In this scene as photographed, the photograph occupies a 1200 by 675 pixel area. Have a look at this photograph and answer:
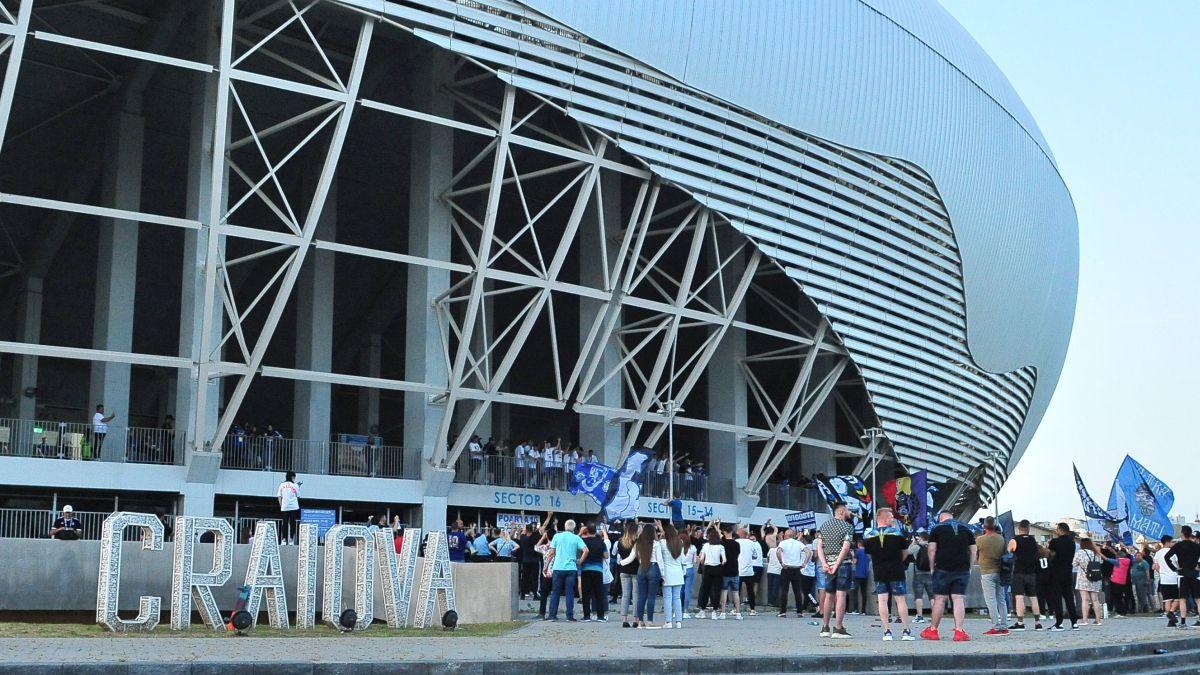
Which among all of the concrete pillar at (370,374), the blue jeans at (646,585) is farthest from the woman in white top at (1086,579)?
the concrete pillar at (370,374)

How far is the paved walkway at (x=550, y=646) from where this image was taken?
1248 cm

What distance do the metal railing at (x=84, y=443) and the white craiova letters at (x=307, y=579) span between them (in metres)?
13.2

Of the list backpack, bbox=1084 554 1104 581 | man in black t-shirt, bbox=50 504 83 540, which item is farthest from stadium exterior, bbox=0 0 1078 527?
backpack, bbox=1084 554 1104 581

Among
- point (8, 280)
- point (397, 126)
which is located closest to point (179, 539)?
point (397, 126)

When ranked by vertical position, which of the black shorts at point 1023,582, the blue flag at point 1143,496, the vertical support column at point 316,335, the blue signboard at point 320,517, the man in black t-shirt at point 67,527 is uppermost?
the vertical support column at point 316,335

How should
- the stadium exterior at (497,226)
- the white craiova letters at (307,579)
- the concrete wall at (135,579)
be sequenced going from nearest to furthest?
the white craiova letters at (307,579)
the concrete wall at (135,579)
the stadium exterior at (497,226)

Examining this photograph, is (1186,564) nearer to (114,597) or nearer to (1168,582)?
(1168,582)

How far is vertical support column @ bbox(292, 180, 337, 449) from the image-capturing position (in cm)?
3553

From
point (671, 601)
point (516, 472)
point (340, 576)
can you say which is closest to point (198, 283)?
point (516, 472)

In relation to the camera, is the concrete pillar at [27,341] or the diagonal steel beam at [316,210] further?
the concrete pillar at [27,341]

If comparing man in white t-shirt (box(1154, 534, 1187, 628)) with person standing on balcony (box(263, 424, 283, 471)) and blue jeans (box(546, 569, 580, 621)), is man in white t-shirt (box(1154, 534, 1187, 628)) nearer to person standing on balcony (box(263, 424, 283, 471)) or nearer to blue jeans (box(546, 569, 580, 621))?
blue jeans (box(546, 569, 580, 621))

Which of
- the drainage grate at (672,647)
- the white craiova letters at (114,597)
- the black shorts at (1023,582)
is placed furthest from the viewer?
the black shorts at (1023,582)

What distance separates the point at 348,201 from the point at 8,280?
12.0 meters

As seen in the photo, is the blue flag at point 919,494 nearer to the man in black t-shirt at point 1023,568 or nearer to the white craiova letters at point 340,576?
the man in black t-shirt at point 1023,568
